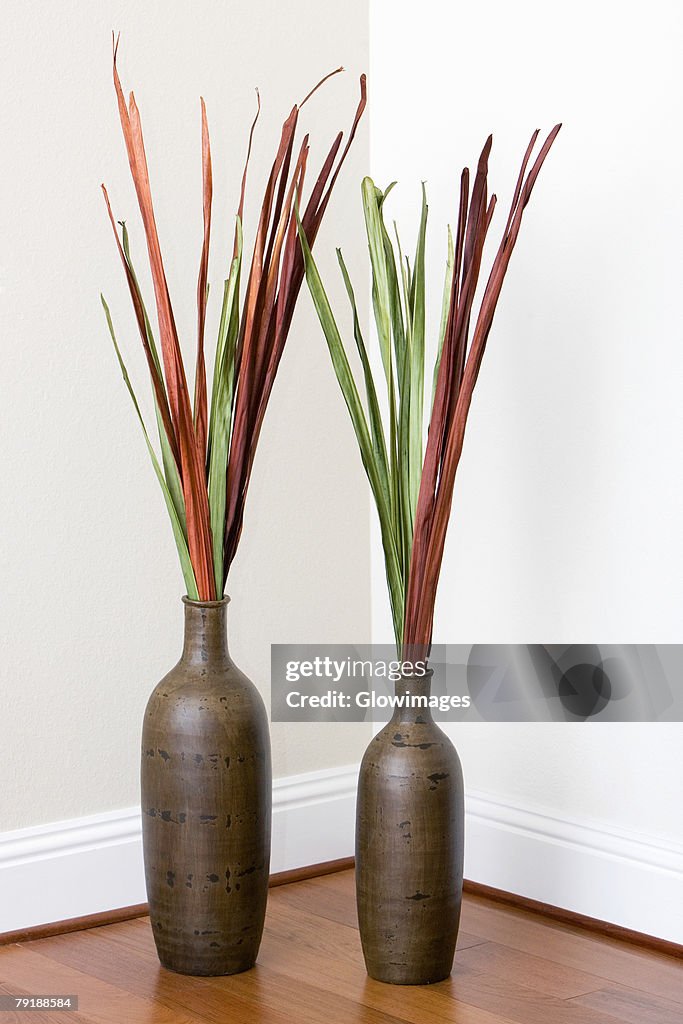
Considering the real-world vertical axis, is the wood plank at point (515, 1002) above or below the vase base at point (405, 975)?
below

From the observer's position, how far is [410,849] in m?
1.57

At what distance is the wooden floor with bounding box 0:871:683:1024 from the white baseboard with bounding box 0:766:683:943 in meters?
0.05

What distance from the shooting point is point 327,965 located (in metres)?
1.69

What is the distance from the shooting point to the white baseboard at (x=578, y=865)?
178 centimetres

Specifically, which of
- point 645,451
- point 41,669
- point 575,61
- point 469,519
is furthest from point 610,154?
point 41,669

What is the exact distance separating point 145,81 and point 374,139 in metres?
0.50

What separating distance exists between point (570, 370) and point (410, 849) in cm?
81

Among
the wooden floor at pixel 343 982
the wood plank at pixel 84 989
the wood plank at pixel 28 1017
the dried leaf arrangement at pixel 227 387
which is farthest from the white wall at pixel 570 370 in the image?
the wood plank at pixel 28 1017

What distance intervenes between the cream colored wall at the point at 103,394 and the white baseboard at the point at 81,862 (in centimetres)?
3

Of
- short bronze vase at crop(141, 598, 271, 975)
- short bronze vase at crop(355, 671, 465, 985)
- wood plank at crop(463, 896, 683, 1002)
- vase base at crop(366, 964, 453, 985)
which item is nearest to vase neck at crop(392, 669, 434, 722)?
short bronze vase at crop(355, 671, 465, 985)

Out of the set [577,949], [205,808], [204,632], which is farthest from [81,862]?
[577,949]

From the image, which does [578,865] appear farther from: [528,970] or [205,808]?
[205,808]

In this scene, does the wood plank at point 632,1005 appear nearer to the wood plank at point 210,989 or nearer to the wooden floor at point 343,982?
the wooden floor at point 343,982

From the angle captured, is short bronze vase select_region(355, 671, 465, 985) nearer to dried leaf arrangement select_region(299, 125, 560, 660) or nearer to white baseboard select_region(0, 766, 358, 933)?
dried leaf arrangement select_region(299, 125, 560, 660)
